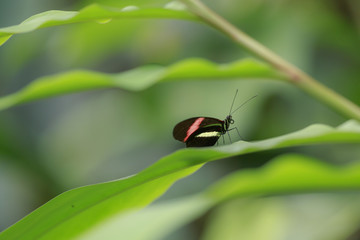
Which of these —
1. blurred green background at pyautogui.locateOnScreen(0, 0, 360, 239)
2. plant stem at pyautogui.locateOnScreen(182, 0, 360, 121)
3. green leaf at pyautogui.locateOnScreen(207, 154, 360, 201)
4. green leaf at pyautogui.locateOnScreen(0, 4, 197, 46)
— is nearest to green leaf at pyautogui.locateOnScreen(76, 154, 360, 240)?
green leaf at pyautogui.locateOnScreen(207, 154, 360, 201)

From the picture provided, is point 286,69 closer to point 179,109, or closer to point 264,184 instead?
point 264,184

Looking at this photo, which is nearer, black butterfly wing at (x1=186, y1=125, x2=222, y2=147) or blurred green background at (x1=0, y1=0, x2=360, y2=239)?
black butterfly wing at (x1=186, y1=125, x2=222, y2=147)

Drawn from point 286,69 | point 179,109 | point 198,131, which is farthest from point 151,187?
point 179,109

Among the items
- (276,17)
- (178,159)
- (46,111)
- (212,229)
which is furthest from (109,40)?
(178,159)

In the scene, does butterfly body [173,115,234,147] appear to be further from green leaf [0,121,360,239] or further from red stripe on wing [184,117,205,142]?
green leaf [0,121,360,239]

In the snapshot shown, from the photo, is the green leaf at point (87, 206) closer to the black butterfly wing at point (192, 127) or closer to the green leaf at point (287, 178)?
the green leaf at point (287, 178)

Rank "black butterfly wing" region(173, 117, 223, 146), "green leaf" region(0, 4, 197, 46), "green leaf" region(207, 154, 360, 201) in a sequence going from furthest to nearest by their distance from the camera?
"black butterfly wing" region(173, 117, 223, 146), "green leaf" region(0, 4, 197, 46), "green leaf" region(207, 154, 360, 201)

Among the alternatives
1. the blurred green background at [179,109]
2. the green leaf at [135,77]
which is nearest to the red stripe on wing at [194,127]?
the green leaf at [135,77]

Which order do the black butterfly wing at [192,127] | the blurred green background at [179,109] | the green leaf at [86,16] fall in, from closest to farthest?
the green leaf at [86,16]
the black butterfly wing at [192,127]
the blurred green background at [179,109]

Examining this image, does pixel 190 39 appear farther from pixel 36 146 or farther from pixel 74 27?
pixel 36 146
